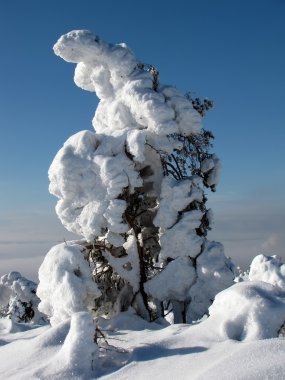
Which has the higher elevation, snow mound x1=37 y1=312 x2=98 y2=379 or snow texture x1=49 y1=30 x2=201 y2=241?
snow texture x1=49 y1=30 x2=201 y2=241

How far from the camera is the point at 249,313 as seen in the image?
7238 millimetres

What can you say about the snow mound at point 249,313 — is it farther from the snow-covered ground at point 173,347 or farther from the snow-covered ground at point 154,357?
the snow-covered ground at point 154,357

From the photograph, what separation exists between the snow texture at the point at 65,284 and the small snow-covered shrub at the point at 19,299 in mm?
9609

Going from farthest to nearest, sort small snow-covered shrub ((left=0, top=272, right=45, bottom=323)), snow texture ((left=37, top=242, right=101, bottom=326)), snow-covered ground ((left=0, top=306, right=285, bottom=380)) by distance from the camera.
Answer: small snow-covered shrub ((left=0, top=272, right=45, bottom=323)) < snow texture ((left=37, top=242, right=101, bottom=326)) < snow-covered ground ((left=0, top=306, right=285, bottom=380))

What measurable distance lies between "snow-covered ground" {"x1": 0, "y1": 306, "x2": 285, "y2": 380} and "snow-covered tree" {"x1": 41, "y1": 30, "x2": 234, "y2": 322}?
2778mm

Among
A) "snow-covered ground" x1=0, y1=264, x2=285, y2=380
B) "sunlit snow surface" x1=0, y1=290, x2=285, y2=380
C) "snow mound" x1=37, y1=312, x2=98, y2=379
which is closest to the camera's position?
"sunlit snow surface" x1=0, y1=290, x2=285, y2=380

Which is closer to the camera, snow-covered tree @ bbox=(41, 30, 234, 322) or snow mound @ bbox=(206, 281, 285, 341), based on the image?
snow mound @ bbox=(206, 281, 285, 341)

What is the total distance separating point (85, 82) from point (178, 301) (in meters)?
6.44

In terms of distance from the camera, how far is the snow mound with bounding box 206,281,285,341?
7125 mm

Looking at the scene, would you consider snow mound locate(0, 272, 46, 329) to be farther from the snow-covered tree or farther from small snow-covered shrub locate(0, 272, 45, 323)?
the snow-covered tree

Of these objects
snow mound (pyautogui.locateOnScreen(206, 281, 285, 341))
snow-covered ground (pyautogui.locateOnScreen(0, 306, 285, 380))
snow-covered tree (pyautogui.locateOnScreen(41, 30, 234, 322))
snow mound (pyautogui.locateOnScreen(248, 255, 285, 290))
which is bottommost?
snow-covered ground (pyautogui.locateOnScreen(0, 306, 285, 380))

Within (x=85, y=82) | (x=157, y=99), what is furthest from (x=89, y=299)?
(x=85, y=82)

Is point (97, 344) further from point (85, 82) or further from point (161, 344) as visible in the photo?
point (85, 82)

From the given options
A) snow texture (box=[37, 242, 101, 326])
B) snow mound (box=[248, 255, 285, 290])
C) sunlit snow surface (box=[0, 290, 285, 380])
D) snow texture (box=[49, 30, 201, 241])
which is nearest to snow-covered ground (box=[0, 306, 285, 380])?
sunlit snow surface (box=[0, 290, 285, 380])
